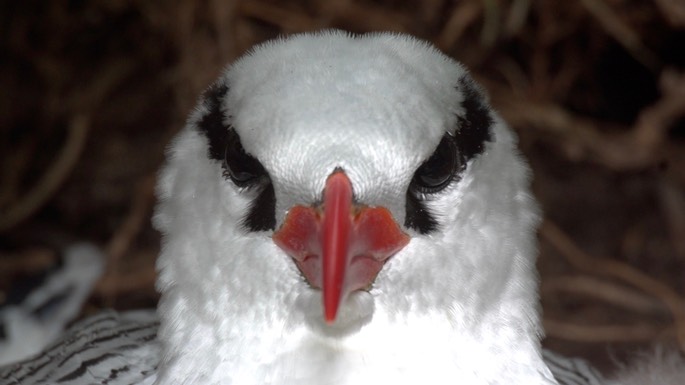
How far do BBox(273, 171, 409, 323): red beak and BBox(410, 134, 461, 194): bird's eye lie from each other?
0.10 metres

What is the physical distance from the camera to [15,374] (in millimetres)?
2768

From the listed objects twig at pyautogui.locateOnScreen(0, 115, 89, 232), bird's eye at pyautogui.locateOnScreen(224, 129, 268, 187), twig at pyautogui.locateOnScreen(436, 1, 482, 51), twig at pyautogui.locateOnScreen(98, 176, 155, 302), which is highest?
twig at pyautogui.locateOnScreen(436, 1, 482, 51)

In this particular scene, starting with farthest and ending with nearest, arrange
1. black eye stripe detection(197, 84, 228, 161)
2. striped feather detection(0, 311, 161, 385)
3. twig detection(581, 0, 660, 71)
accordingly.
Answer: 1. twig detection(581, 0, 660, 71)
2. striped feather detection(0, 311, 161, 385)
3. black eye stripe detection(197, 84, 228, 161)

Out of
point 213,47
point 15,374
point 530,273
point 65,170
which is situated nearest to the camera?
point 530,273

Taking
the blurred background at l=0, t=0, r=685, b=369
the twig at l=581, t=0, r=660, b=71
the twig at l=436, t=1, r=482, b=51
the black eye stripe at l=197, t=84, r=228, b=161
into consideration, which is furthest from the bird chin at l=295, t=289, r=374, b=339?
the twig at l=581, t=0, r=660, b=71

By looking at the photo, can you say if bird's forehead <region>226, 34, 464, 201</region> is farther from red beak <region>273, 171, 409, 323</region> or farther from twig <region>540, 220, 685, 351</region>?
twig <region>540, 220, 685, 351</region>

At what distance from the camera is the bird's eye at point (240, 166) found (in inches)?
76.3

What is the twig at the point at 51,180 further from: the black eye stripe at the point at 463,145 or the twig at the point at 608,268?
the black eye stripe at the point at 463,145

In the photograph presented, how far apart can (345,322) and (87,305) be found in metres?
2.42

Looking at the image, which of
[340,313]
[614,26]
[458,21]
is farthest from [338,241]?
[614,26]

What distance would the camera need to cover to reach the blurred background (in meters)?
4.07

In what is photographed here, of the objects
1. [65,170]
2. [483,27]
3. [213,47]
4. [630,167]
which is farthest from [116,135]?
[630,167]

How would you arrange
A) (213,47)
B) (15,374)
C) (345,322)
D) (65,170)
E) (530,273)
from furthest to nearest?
(65,170), (213,47), (15,374), (530,273), (345,322)

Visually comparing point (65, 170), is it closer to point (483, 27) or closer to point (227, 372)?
point (483, 27)
